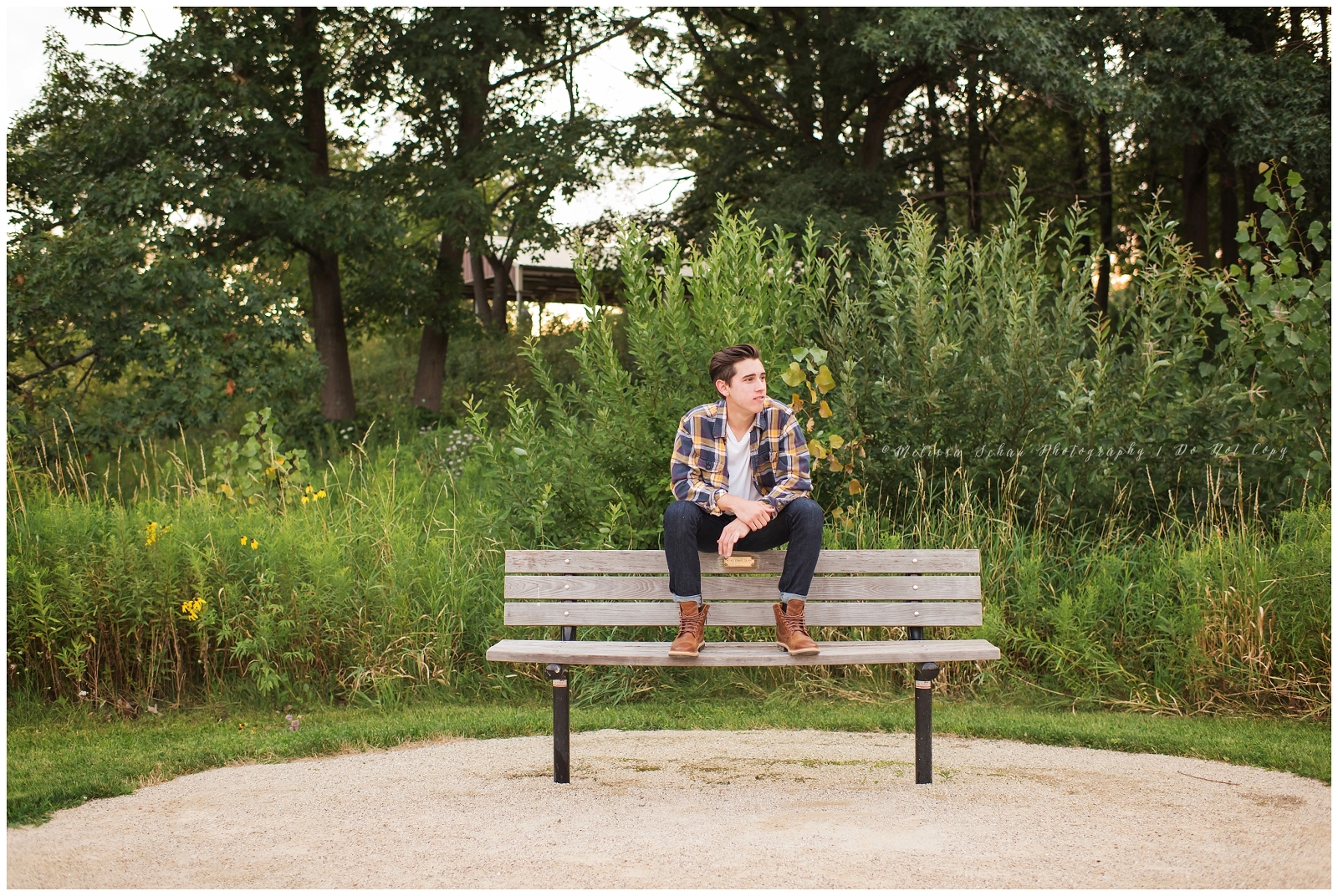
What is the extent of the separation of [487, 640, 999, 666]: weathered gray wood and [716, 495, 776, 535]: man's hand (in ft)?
1.50

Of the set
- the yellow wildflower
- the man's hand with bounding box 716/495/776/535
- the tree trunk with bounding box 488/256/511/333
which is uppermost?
the tree trunk with bounding box 488/256/511/333

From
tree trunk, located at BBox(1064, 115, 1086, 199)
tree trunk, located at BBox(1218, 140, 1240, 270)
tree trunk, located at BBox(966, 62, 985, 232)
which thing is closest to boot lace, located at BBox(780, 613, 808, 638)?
tree trunk, located at BBox(966, 62, 985, 232)

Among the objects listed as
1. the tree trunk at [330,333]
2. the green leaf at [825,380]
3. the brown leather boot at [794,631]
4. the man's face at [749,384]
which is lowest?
the brown leather boot at [794,631]

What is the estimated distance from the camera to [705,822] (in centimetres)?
396

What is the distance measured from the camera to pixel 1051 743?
5098 millimetres

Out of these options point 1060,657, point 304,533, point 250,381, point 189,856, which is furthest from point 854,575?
point 250,381

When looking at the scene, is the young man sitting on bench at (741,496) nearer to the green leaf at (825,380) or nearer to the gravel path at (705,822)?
the gravel path at (705,822)

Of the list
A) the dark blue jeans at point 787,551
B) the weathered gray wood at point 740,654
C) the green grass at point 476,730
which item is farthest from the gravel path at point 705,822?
the dark blue jeans at point 787,551

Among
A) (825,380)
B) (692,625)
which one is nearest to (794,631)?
(692,625)

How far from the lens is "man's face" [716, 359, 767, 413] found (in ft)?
15.2

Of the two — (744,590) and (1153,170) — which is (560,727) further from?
(1153,170)

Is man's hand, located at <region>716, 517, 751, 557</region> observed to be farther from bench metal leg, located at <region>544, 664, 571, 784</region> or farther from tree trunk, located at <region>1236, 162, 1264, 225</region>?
tree trunk, located at <region>1236, 162, 1264, 225</region>

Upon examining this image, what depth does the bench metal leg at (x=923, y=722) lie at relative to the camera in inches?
174

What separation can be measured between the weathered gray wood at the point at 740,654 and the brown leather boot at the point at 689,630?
4cm
